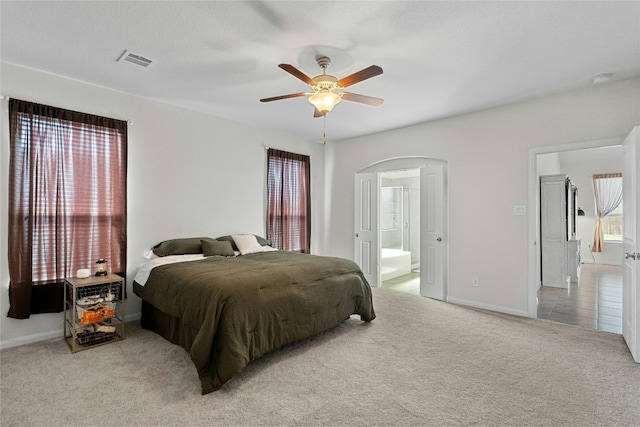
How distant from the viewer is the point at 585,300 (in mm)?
4574

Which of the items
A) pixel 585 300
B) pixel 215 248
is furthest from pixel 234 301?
pixel 585 300

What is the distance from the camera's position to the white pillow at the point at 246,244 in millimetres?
4324

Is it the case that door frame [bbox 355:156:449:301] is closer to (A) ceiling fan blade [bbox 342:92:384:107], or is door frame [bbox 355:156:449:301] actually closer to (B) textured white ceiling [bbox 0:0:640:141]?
(B) textured white ceiling [bbox 0:0:640:141]

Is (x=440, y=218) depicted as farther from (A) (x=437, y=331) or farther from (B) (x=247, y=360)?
(B) (x=247, y=360)

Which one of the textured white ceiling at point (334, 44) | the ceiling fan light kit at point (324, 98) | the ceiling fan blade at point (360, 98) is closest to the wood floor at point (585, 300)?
the textured white ceiling at point (334, 44)

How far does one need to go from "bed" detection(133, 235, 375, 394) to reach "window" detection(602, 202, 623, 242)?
24.8 ft

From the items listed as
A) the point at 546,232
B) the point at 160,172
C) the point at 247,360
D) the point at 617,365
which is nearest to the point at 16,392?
the point at 247,360

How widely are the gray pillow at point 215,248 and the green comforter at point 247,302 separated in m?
0.36

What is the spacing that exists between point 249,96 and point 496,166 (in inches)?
127

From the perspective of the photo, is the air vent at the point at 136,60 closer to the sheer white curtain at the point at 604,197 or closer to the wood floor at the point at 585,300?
the wood floor at the point at 585,300

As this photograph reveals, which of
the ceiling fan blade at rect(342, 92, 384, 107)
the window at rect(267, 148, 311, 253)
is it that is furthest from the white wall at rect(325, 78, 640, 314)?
A: the ceiling fan blade at rect(342, 92, 384, 107)

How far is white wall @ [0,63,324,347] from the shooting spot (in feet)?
9.91

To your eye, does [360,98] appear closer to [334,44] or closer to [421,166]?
[334,44]

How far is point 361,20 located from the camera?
2248mm
